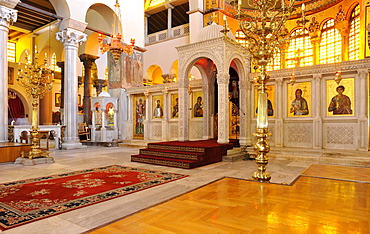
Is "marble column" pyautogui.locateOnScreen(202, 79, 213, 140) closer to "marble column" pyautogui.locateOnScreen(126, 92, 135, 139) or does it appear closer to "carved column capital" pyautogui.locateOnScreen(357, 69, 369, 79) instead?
"carved column capital" pyautogui.locateOnScreen(357, 69, 369, 79)

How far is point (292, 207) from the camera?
103 inches

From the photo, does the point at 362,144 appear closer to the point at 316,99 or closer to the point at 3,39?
the point at 316,99

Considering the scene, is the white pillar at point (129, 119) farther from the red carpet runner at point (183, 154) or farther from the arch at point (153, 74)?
the arch at point (153, 74)

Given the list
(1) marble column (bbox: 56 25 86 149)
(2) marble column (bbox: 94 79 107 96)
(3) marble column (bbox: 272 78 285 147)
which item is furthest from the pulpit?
(3) marble column (bbox: 272 78 285 147)

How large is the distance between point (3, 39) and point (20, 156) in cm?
463

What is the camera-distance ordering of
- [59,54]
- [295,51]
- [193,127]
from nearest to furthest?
[193,127] < [295,51] < [59,54]

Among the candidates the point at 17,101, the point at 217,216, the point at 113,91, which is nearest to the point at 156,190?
the point at 217,216

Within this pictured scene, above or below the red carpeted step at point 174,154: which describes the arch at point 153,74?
above

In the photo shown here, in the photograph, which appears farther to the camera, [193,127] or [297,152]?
[193,127]

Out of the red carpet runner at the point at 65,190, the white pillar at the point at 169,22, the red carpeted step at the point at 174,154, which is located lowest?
the red carpet runner at the point at 65,190

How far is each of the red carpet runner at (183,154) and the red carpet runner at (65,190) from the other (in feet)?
3.00

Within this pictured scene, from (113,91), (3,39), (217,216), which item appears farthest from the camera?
(113,91)

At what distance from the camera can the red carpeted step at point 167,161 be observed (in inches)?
259

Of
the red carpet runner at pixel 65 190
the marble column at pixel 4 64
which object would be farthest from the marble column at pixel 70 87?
the red carpet runner at pixel 65 190
